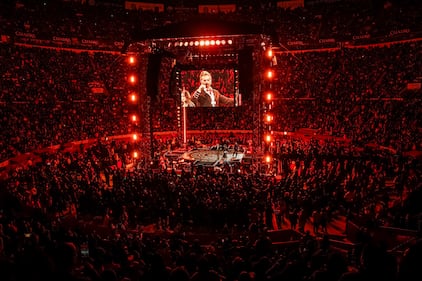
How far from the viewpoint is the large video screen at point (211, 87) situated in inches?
1051

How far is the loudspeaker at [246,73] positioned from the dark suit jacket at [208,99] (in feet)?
13.8

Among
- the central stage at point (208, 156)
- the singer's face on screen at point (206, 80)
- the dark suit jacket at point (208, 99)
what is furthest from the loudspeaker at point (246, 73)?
the central stage at point (208, 156)

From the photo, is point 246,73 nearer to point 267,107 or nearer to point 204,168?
point 267,107

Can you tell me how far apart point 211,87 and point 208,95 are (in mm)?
690

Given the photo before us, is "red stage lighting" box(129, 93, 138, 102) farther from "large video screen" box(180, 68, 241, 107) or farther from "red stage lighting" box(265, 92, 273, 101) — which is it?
"red stage lighting" box(265, 92, 273, 101)

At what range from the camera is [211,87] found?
27.0 metres

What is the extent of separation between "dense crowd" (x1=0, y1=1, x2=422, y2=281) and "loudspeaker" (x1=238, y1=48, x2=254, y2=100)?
1.33 m

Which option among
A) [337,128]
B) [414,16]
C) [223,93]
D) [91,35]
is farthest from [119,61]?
[414,16]

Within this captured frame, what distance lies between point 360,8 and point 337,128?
1701cm

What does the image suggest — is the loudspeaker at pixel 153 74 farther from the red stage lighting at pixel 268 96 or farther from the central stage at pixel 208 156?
the red stage lighting at pixel 268 96

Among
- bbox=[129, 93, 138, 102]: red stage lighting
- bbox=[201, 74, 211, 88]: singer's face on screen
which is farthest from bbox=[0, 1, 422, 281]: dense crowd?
bbox=[201, 74, 211, 88]: singer's face on screen

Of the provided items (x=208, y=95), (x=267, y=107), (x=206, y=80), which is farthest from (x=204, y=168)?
(x=206, y=80)

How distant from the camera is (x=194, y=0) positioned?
158 ft

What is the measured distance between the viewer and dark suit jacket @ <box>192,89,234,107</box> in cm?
2692
